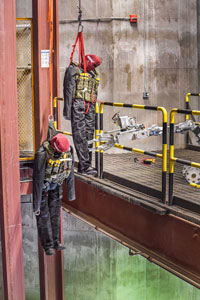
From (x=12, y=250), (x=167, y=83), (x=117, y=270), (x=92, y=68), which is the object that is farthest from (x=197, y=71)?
(x=12, y=250)

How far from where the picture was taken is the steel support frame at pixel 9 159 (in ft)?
25.7

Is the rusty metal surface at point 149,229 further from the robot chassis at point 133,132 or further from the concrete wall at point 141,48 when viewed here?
the concrete wall at point 141,48

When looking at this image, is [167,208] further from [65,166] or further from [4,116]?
[4,116]

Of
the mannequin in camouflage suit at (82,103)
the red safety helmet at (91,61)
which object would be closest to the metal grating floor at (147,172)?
the mannequin in camouflage suit at (82,103)

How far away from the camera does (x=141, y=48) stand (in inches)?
433

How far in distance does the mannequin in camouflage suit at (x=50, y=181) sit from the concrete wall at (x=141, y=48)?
3.84m

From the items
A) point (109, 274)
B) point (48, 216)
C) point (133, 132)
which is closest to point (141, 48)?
point (133, 132)

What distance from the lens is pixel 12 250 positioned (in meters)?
8.40

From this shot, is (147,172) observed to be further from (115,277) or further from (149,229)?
(115,277)

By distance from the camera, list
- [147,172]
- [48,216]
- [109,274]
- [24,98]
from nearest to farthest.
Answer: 1. [48,216]
2. [147,172]
3. [24,98]
4. [109,274]

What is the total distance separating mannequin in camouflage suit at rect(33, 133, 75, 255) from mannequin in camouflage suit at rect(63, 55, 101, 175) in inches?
37.4

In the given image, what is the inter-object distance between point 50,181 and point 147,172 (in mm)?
1840

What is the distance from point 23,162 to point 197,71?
4.62m

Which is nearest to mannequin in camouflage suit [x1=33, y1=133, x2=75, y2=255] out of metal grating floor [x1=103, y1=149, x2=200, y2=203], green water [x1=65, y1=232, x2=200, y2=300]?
metal grating floor [x1=103, y1=149, x2=200, y2=203]
